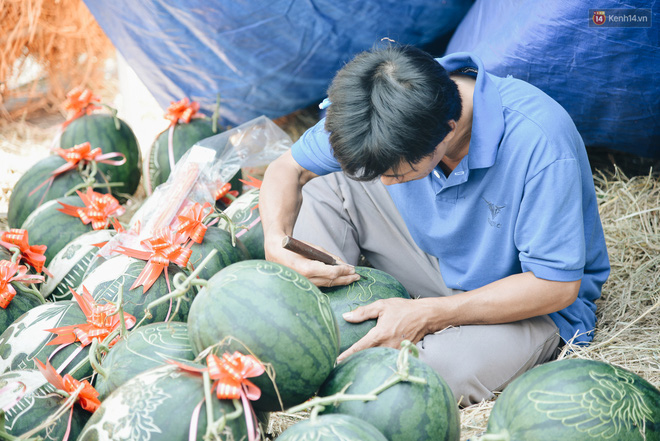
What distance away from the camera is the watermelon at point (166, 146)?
3.37 m

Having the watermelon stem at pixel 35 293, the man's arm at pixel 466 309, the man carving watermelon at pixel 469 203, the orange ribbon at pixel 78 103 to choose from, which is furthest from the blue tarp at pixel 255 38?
the watermelon stem at pixel 35 293

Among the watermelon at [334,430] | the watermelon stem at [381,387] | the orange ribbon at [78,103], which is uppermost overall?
the orange ribbon at [78,103]

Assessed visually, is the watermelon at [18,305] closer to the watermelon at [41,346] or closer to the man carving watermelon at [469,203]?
the watermelon at [41,346]

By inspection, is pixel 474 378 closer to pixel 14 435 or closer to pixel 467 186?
pixel 467 186

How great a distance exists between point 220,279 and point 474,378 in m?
1.07

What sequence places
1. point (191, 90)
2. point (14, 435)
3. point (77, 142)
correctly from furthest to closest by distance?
1. point (191, 90)
2. point (77, 142)
3. point (14, 435)

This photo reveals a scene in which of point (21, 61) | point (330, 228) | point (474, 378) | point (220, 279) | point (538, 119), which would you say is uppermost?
point (21, 61)

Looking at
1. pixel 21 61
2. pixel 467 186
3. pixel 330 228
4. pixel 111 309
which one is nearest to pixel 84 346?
pixel 111 309

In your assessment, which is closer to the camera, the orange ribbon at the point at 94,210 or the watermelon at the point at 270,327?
the watermelon at the point at 270,327

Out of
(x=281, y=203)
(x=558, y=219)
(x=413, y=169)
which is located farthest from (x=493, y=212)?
(x=281, y=203)

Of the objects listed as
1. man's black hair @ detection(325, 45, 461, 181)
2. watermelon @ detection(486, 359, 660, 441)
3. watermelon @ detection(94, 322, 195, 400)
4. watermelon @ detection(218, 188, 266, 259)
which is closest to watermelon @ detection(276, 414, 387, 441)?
watermelon @ detection(486, 359, 660, 441)

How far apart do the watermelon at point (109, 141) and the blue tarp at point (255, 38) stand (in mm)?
365

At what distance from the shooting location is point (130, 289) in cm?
213

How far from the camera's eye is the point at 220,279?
4.91 ft
